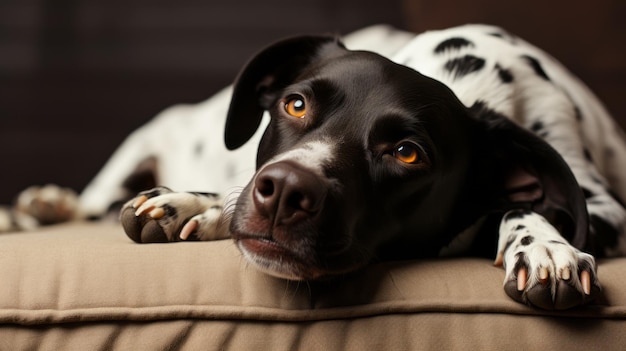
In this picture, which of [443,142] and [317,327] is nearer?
[317,327]

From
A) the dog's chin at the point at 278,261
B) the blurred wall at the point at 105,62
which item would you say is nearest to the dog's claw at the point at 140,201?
the dog's chin at the point at 278,261

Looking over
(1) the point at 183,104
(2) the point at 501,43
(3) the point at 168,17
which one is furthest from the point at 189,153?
(2) the point at 501,43

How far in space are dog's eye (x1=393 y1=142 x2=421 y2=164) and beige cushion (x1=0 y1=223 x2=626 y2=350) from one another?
29cm

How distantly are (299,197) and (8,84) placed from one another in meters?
2.77

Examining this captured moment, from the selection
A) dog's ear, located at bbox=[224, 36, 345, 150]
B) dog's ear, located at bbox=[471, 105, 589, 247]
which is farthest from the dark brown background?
dog's ear, located at bbox=[471, 105, 589, 247]

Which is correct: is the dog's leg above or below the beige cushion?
above

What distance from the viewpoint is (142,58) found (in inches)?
146

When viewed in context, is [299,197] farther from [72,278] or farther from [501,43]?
[501,43]

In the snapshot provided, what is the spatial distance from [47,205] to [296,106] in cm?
162

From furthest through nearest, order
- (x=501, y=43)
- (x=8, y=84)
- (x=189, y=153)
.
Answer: (x=8, y=84) → (x=189, y=153) → (x=501, y=43)

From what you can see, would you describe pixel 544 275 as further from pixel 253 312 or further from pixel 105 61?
pixel 105 61

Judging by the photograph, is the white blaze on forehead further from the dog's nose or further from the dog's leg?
the dog's leg

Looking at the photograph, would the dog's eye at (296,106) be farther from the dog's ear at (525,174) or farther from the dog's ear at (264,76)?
the dog's ear at (525,174)

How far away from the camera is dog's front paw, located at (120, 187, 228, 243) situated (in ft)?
5.70
